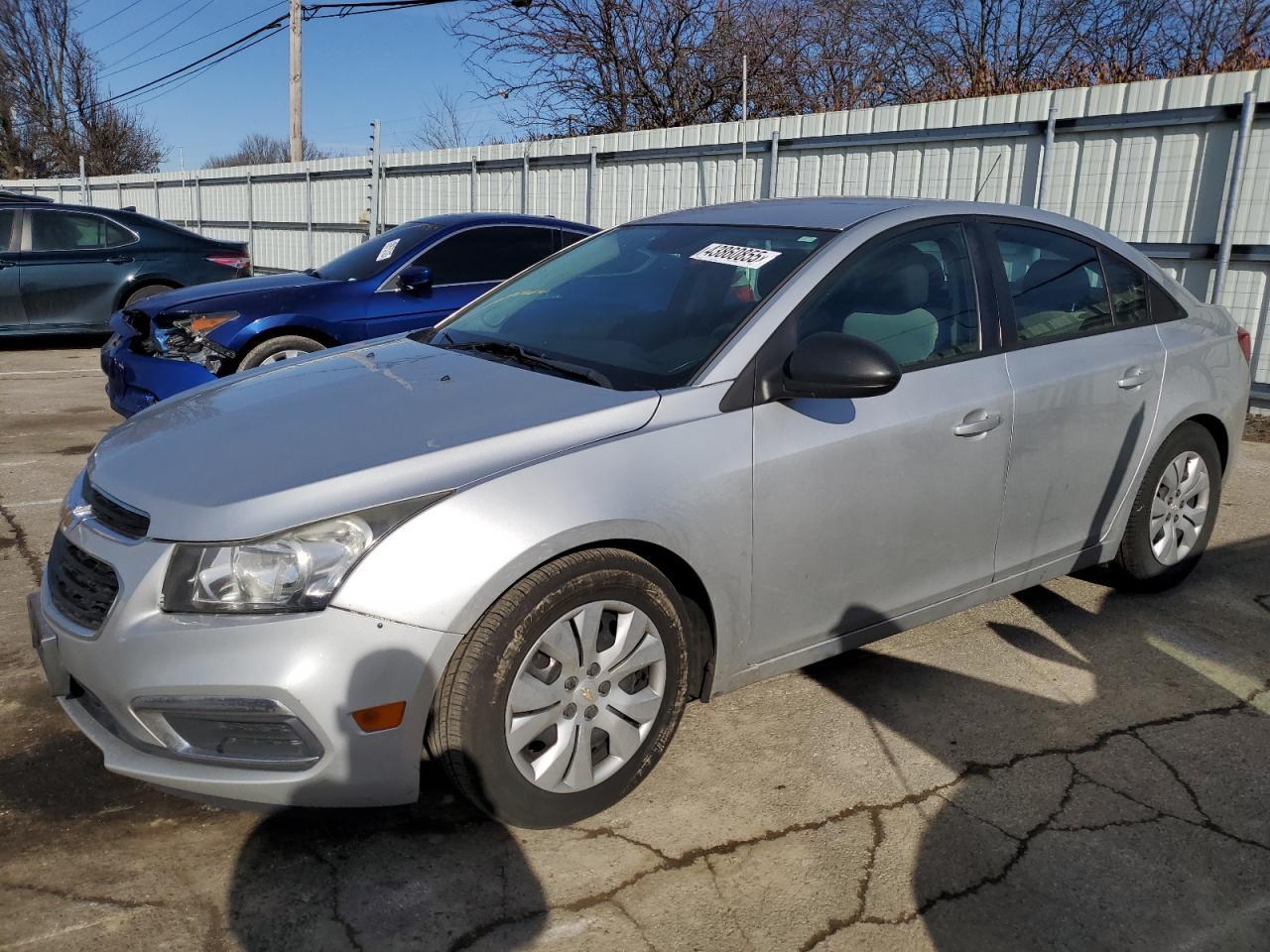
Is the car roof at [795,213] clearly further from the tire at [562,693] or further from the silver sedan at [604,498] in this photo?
the tire at [562,693]

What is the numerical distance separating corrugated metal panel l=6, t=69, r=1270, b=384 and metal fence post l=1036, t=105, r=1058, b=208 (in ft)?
0.12

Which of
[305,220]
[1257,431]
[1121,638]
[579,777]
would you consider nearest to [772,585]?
[579,777]

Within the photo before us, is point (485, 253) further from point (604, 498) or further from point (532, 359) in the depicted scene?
point (604, 498)

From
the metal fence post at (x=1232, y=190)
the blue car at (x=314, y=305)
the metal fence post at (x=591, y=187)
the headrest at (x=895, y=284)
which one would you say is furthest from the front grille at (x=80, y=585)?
the metal fence post at (x=591, y=187)

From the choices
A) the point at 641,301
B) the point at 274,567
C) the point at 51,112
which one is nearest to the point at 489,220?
the point at 641,301

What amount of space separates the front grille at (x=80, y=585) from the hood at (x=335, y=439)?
0.58 ft

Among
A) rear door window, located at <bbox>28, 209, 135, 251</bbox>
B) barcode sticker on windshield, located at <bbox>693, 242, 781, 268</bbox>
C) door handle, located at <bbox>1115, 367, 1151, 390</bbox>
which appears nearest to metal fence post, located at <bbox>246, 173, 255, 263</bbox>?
rear door window, located at <bbox>28, 209, 135, 251</bbox>

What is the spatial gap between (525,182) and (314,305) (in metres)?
7.04

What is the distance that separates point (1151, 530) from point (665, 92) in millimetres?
17505

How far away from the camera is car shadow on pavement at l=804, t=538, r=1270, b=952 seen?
2.52m

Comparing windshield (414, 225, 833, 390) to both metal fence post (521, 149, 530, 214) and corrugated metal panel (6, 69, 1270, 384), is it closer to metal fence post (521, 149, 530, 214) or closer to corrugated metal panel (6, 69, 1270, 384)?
corrugated metal panel (6, 69, 1270, 384)

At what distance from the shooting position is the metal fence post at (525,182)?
43.3 feet

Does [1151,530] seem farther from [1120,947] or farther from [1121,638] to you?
[1120,947]

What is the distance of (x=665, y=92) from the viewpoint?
20094 mm
